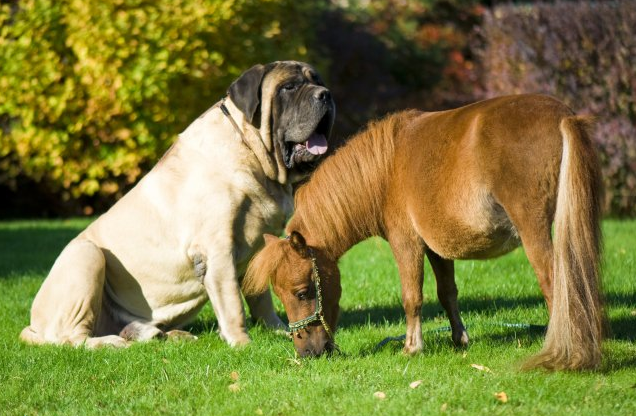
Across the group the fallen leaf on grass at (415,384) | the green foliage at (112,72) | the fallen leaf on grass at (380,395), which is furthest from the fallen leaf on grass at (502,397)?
the green foliage at (112,72)

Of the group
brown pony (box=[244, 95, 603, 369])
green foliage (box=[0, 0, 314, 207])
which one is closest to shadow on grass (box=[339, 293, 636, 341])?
brown pony (box=[244, 95, 603, 369])

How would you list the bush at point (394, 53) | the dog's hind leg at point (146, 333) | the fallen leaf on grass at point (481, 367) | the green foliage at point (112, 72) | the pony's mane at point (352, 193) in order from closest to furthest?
the fallen leaf on grass at point (481, 367)
the pony's mane at point (352, 193)
the dog's hind leg at point (146, 333)
the green foliage at point (112, 72)
the bush at point (394, 53)

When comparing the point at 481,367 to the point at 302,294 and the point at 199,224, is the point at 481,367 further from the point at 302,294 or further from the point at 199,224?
the point at 199,224

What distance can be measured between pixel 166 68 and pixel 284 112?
6767 millimetres

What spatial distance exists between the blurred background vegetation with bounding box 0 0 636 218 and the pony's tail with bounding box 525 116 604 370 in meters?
7.66

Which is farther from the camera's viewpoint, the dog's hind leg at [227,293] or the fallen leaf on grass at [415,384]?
the dog's hind leg at [227,293]

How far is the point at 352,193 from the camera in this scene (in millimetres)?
5059

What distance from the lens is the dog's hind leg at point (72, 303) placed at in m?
5.86

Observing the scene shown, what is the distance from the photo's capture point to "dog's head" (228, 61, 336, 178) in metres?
5.75

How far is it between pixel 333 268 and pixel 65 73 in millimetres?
8779

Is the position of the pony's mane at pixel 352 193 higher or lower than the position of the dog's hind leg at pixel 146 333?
higher

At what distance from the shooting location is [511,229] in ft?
14.6

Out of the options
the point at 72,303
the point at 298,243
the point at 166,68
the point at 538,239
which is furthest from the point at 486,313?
the point at 166,68

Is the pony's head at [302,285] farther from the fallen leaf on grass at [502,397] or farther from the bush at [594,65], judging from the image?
the bush at [594,65]
